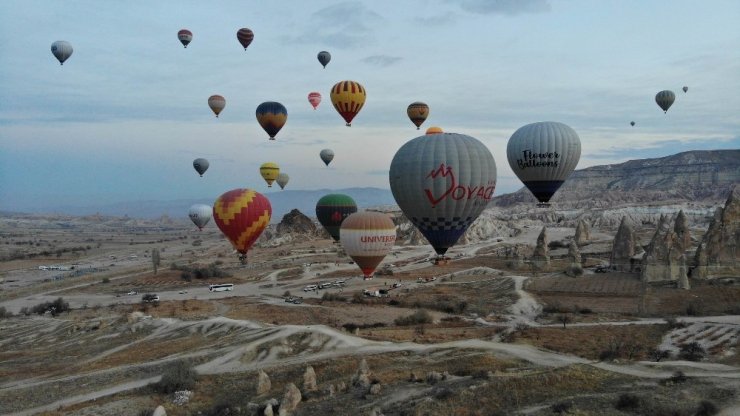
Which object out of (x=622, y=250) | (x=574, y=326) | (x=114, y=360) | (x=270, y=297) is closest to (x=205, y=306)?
(x=270, y=297)

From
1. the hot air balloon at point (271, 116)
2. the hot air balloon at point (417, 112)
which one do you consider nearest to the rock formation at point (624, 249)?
the hot air balloon at point (417, 112)

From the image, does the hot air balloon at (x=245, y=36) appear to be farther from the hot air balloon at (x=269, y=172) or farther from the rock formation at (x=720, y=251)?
the rock formation at (x=720, y=251)

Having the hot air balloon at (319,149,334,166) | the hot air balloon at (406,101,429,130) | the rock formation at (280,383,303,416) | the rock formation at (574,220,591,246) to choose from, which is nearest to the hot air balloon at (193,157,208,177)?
the hot air balloon at (319,149,334,166)

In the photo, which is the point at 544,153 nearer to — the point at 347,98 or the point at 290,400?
the point at 347,98

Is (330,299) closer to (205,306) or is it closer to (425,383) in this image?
(205,306)

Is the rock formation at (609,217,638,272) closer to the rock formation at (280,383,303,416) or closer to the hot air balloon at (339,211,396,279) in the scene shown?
the hot air balloon at (339,211,396,279)

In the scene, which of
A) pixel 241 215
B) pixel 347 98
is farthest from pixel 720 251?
pixel 241 215
